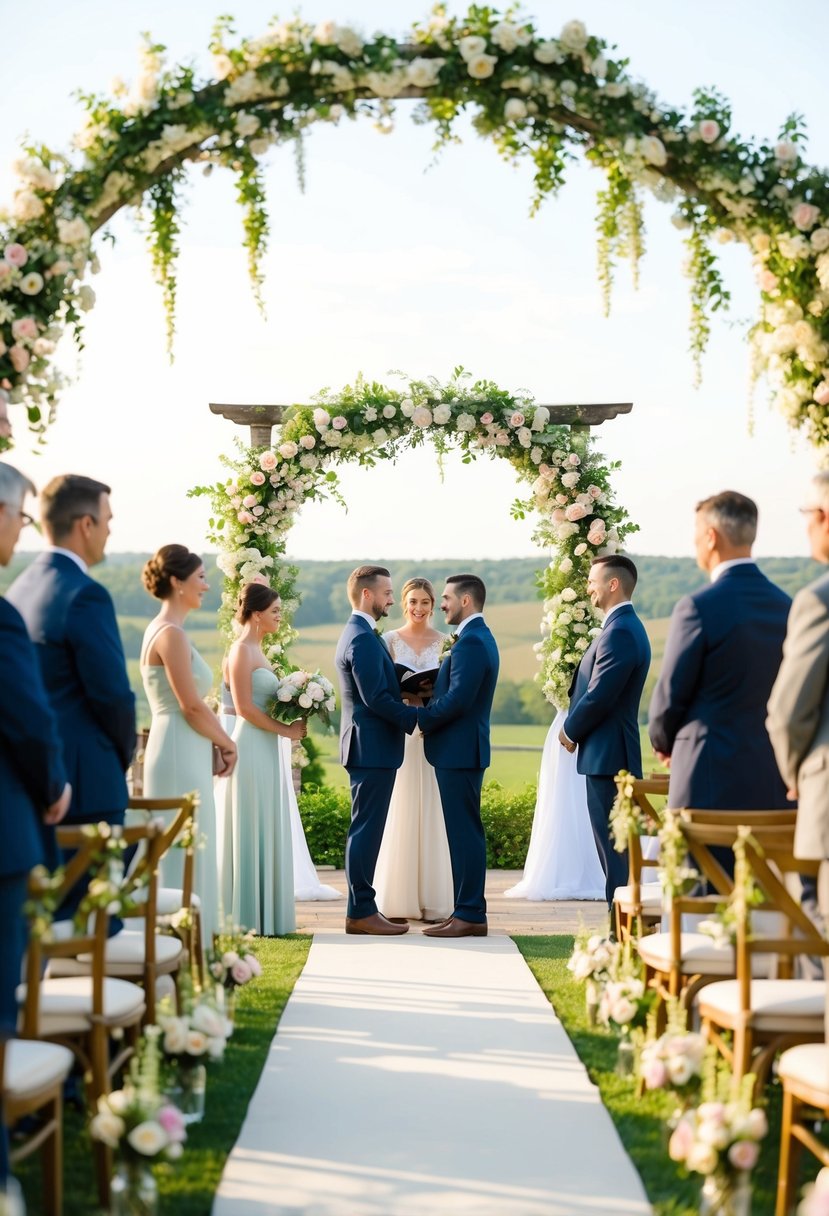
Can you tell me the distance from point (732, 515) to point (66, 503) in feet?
8.15

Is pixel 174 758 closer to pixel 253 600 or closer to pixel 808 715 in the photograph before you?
pixel 253 600

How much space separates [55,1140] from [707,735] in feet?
9.40

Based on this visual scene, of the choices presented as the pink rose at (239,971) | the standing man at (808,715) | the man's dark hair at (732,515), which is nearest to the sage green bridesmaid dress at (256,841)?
the pink rose at (239,971)

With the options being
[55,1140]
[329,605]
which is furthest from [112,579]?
[55,1140]

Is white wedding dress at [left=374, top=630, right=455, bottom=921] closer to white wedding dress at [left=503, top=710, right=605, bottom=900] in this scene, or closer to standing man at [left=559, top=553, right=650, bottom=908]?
white wedding dress at [left=503, top=710, right=605, bottom=900]

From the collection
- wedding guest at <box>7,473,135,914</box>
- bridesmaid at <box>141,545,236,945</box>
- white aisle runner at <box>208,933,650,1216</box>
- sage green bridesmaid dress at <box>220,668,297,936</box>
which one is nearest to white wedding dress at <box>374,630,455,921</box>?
sage green bridesmaid dress at <box>220,668,297,936</box>

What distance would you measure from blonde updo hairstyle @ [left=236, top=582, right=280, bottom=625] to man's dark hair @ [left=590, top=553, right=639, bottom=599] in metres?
1.99

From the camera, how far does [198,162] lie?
5246 mm

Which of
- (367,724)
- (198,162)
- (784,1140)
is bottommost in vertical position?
(784,1140)

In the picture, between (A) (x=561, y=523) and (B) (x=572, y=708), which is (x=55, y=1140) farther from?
(A) (x=561, y=523)

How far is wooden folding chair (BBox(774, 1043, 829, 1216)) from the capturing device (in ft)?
11.2

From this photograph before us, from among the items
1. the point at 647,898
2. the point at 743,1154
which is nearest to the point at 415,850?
the point at 647,898

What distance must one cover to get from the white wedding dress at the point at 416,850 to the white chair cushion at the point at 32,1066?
548cm

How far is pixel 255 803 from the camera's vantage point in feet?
26.7
